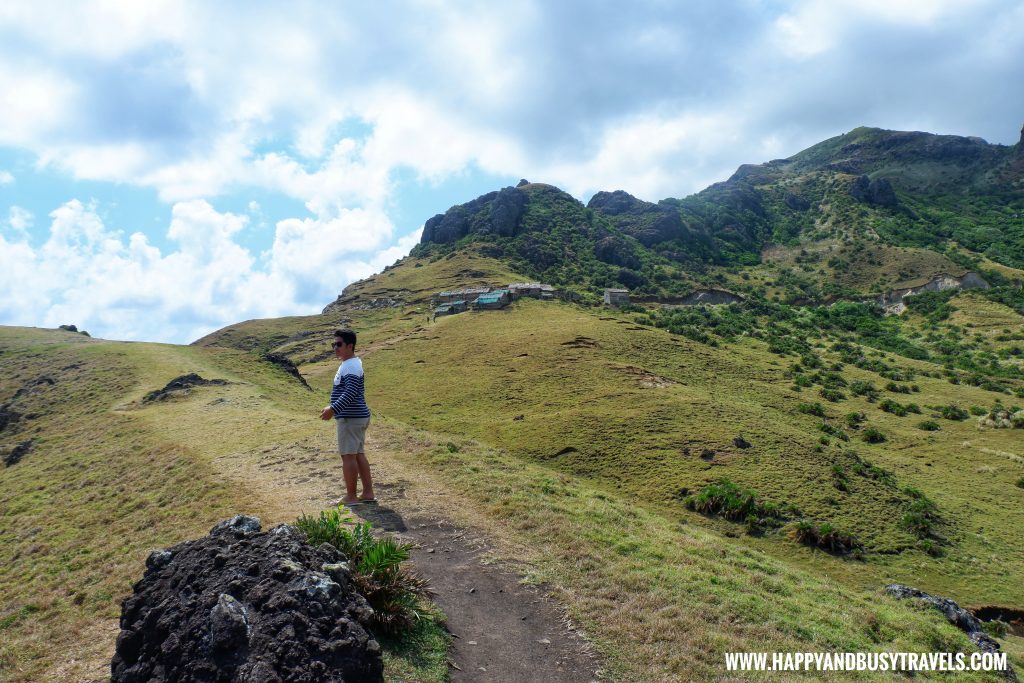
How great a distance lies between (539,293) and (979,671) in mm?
76430

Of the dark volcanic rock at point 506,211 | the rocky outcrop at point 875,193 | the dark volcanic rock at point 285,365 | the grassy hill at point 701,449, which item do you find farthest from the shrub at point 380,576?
the rocky outcrop at point 875,193

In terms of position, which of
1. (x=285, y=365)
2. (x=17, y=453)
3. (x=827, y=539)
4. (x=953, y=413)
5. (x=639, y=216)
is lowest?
(x=953, y=413)

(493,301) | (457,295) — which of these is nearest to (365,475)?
(493,301)

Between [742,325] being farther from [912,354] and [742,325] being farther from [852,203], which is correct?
[852,203]

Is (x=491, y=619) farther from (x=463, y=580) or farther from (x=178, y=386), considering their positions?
(x=178, y=386)

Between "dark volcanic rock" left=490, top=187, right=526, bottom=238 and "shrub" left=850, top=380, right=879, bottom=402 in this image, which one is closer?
"shrub" left=850, top=380, right=879, bottom=402

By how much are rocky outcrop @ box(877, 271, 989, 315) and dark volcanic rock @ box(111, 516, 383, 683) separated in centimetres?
12046

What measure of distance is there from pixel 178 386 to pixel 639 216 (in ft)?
497

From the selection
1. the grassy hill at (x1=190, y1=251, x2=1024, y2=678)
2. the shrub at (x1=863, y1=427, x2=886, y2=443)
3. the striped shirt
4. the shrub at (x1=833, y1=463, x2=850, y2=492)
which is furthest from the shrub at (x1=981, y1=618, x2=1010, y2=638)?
the shrub at (x1=863, y1=427, x2=886, y2=443)

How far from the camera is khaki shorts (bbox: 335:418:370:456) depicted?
11797 millimetres

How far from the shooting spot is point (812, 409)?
4250cm

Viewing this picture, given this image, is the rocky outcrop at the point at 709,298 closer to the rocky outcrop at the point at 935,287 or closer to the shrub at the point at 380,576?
the rocky outcrop at the point at 935,287

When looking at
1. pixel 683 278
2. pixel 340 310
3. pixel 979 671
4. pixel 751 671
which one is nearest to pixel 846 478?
pixel 979 671

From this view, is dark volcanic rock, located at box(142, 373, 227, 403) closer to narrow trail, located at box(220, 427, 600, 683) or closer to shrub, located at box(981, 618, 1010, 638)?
narrow trail, located at box(220, 427, 600, 683)
